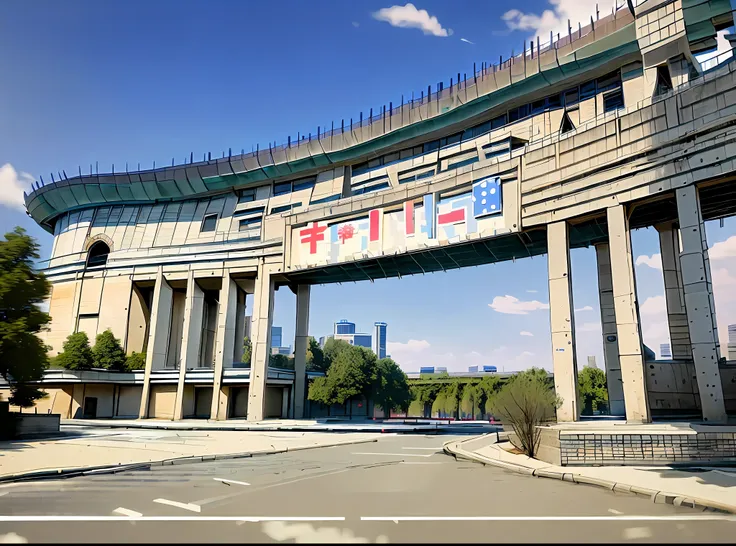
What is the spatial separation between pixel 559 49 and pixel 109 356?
4434 centimetres

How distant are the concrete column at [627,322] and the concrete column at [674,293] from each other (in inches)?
250

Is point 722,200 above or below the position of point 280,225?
below

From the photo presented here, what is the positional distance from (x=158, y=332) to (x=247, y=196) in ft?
50.1

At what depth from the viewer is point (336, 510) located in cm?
930

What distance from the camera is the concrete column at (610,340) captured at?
30266 mm

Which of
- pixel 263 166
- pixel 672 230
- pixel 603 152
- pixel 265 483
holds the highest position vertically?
pixel 263 166

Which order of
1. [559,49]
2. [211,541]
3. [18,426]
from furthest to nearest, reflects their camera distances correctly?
1. [559,49]
2. [18,426]
3. [211,541]

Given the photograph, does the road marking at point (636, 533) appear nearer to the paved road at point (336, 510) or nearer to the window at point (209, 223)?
the paved road at point (336, 510)

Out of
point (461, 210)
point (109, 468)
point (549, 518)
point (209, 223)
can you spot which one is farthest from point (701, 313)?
point (209, 223)

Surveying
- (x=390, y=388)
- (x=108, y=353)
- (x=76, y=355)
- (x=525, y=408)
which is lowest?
(x=525, y=408)

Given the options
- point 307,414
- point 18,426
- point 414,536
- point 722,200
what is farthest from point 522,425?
point 307,414

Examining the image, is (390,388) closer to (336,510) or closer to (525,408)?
(525,408)

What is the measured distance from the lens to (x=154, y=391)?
156 feet

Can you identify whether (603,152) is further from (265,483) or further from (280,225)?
(280,225)
